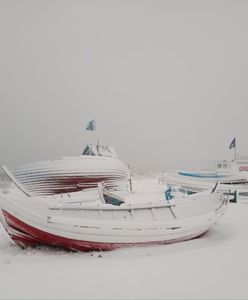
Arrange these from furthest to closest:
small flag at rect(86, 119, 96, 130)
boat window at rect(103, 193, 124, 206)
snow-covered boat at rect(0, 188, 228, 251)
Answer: small flag at rect(86, 119, 96, 130)
boat window at rect(103, 193, 124, 206)
snow-covered boat at rect(0, 188, 228, 251)

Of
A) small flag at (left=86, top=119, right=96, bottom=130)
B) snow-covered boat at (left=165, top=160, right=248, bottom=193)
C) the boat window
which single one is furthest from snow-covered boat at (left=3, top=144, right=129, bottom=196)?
snow-covered boat at (left=165, top=160, right=248, bottom=193)

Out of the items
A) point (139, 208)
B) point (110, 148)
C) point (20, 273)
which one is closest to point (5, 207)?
point (20, 273)

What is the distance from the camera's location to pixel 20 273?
738 centimetres

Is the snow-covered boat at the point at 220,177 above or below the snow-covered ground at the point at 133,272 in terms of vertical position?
below

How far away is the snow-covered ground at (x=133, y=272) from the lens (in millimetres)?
5996

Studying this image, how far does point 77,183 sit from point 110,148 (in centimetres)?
891

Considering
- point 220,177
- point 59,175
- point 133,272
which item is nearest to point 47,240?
point 133,272

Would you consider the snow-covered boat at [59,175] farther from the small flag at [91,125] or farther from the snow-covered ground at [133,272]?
the snow-covered ground at [133,272]

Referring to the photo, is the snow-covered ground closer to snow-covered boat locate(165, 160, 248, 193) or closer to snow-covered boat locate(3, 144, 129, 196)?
snow-covered boat locate(3, 144, 129, 196)

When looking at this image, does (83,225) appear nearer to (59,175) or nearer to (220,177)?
(59,175)

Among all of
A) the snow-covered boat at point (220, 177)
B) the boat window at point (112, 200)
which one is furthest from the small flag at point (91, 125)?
the boat window at point (112, 200)

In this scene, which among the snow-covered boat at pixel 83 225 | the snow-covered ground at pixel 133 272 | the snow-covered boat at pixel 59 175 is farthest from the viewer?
the snow-covered boat at pixel 59 175

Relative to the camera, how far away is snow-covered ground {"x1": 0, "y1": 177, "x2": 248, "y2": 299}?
5996 mm

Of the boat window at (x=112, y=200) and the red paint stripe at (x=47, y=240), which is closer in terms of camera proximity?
the red paint stripe at (x=47, y=240)
